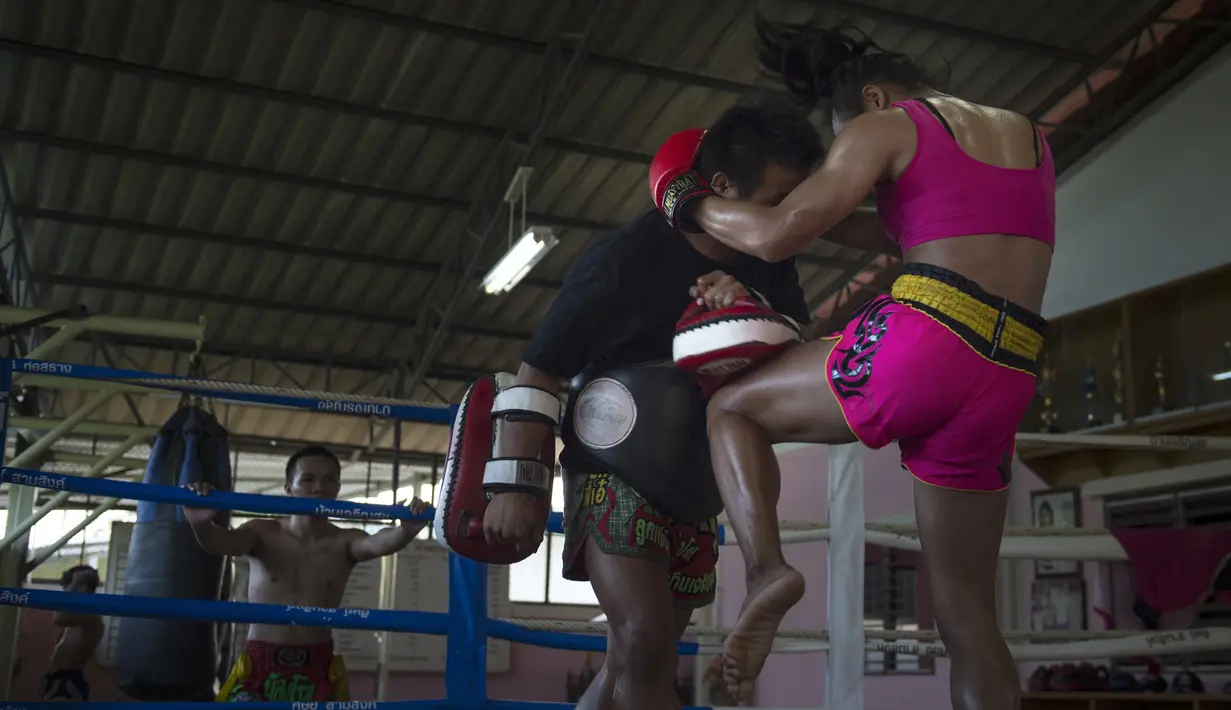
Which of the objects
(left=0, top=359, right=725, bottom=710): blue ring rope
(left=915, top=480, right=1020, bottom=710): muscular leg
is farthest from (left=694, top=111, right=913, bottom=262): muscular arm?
(left=0, top=359, right=725, bottom=710): blue ring rope

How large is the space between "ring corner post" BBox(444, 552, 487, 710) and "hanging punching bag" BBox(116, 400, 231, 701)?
1.01 m

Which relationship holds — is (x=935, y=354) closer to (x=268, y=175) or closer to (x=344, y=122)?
(x=344, y=122)

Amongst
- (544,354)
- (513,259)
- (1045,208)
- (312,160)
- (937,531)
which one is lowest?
(937,531)

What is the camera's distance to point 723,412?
149 centimetres

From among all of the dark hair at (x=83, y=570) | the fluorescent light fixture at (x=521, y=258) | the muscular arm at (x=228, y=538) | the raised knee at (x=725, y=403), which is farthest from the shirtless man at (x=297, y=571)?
the fluorescent light fixture at (x=521, y=258)

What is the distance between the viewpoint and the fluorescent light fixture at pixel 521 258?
7801mm

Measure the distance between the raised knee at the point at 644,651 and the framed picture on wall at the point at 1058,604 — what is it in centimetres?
547

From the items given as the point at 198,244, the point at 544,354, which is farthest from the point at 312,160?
the point at 544,354

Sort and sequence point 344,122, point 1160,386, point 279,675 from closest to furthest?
point 279,675
point 1160,386
point 344,122

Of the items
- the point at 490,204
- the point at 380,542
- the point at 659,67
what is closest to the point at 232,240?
the point at 490,204

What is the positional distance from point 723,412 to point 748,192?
0.31m

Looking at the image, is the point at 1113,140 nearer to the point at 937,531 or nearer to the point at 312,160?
the point at 312,160

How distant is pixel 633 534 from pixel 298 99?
23.2 ft

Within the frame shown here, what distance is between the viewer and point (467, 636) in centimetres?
261
